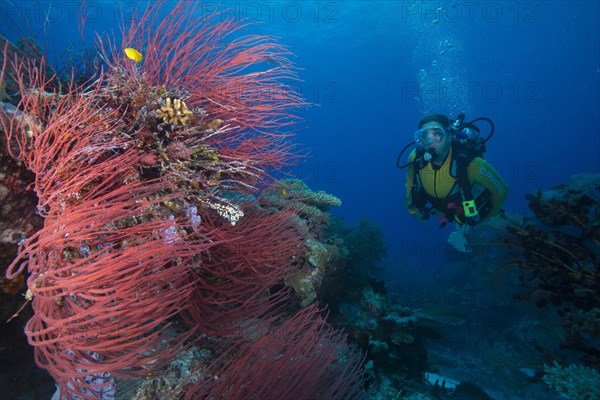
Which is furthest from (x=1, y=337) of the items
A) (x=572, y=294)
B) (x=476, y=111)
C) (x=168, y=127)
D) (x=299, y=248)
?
(x=476, y=111)

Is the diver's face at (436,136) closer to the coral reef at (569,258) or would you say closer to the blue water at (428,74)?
the coral reef at (569,258)

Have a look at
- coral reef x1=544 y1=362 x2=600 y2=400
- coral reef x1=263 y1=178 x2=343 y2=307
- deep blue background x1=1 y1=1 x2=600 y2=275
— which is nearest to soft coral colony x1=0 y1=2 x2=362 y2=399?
coral reef x1=263 y1=178 x2=343 y2=307

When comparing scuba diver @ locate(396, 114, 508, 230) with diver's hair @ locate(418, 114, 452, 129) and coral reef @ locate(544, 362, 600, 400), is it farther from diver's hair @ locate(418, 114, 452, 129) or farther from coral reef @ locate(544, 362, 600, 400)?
coral reef @ locate(544, 362, 600, 400)

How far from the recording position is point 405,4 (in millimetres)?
41000

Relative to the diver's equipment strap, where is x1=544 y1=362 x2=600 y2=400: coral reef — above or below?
below

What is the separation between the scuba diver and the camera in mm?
6738

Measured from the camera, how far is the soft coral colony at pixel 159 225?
1.84 meters

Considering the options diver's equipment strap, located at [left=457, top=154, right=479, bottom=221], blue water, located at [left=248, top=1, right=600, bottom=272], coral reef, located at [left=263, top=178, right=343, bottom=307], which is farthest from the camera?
blue water, located at [left=248, top=1, right=600, bottom=272]

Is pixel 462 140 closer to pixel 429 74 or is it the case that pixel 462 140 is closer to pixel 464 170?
pixel 464 170

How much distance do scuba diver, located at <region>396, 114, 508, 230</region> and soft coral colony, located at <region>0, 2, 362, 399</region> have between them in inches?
172

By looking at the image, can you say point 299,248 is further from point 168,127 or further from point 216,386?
point 168,127

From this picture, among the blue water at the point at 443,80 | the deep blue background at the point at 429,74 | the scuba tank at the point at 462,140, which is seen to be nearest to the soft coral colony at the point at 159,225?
the scuba tank at the point at 462,140

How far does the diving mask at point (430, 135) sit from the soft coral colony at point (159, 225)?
417 cm

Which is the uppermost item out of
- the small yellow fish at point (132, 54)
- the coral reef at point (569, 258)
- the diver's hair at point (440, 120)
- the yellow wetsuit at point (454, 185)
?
the diver's hair at point (440, 120)
